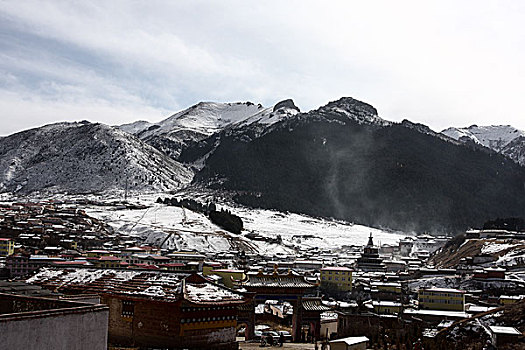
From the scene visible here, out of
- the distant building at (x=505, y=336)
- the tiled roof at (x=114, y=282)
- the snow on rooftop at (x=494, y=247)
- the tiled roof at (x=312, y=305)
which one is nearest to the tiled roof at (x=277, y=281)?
the tiled roof at (x=312, y=305)

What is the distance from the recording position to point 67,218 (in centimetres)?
14600

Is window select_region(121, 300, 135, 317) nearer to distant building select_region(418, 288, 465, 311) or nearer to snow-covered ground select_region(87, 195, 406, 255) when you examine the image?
distant building select_region(418, 288, 465, 311)

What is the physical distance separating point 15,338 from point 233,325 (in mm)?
15712

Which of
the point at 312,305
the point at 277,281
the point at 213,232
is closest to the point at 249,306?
the point at 277,281

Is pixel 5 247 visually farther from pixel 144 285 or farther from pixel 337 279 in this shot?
pixel 144 285

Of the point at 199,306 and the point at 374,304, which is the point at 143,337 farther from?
the point at 374,304

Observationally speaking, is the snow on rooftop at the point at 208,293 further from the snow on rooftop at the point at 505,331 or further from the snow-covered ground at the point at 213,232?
the snow-covered ground at the point at 213,232

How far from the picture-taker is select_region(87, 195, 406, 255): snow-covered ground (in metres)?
132

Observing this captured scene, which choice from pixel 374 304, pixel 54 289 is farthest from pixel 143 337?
pixel 374 304

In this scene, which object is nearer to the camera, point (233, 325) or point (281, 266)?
point (233, 325)

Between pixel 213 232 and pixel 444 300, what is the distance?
9307cm

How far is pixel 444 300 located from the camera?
6084 cm

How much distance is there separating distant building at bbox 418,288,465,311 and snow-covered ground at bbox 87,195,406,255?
7160cm

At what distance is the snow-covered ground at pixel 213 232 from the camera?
132m
